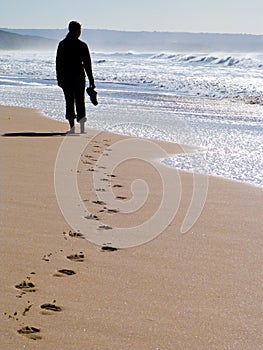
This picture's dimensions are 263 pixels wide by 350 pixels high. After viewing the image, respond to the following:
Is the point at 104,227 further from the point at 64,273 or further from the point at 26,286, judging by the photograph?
the point at 26,286

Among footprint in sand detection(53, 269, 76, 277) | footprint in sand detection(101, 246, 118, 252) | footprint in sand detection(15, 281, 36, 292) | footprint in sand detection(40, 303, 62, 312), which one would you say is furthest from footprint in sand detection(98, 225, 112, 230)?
footprint in sand detection(40, 303, 62, 312)

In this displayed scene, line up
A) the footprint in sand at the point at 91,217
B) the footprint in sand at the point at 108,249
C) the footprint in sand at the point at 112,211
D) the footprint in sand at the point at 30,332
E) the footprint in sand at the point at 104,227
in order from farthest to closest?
the footprint in sand at the point at 112,211
the footprint in sand at the point at 91,217
the footprint in sand at the point at 104,227
the footprint in sand at the point at 108,249
the footprint in sand at the point at 30,332

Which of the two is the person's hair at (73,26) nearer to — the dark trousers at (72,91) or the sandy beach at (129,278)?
the dark trousers at (72,91)

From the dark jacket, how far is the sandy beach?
134 inches

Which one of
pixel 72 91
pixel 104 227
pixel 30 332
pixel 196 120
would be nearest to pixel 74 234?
pixel 104 227

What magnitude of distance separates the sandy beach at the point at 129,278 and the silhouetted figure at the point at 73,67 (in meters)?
3.40

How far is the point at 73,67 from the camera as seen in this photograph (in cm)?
770

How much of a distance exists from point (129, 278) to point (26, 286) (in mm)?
440

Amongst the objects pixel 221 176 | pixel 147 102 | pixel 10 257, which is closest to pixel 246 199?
pixel 221 176

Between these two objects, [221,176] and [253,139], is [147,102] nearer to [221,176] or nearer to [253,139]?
[253,139]

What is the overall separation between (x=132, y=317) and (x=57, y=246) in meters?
0.83

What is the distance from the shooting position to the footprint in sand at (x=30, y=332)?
2.19 m

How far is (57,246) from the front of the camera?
3.10 m

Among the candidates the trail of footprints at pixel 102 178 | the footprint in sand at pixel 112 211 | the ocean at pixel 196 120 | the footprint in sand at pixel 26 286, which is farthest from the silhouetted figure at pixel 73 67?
the footprint in sand at pixel 26 286
